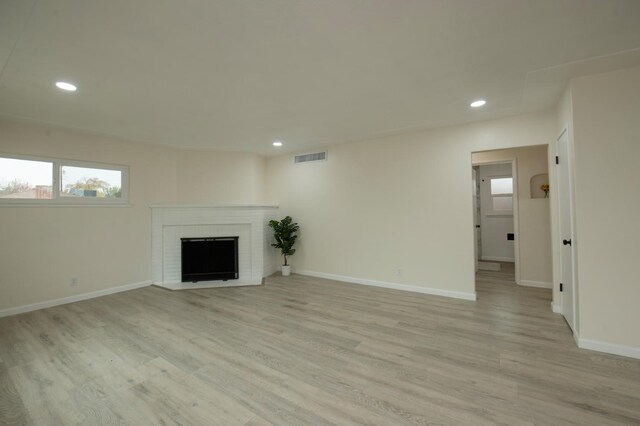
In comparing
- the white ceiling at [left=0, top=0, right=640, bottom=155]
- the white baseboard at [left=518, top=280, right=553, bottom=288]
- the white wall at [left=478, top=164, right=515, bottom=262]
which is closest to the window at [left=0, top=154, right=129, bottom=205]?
the white ceiling at [left=0, top=0, right=640, bottom=155]

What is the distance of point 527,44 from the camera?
1968 mm

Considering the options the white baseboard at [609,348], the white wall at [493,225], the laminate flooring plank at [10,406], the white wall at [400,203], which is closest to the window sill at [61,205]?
the laminate flooring plank at [10,406]

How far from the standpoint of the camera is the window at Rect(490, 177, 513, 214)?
642 centimetres

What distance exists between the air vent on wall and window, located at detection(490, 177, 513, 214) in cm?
468

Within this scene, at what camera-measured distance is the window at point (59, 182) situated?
3.46m

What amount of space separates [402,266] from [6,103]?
5.48 meters

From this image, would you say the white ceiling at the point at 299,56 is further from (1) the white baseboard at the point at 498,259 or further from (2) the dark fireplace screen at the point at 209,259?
(1) the white baseboard at the point at 498,259

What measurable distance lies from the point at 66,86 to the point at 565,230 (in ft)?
18.1

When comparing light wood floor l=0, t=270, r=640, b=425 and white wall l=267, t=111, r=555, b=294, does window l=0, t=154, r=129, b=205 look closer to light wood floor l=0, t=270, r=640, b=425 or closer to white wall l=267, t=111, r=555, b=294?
light wood floor l=0, t=270, r=640, b=425

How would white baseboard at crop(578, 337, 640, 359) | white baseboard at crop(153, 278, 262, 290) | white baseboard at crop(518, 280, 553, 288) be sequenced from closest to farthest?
white baseboard at crop(578, 337, 640, 359), white baseboard at crop(518, 280, 553, 288), white baseboard at crop(153, 278, 262, 290)

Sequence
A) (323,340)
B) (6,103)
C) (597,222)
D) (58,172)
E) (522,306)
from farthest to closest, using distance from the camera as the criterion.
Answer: (58,172) < (522,306) < (6,103) < (323,340) < (597,222)

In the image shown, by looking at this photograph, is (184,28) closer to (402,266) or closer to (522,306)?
(402,266)

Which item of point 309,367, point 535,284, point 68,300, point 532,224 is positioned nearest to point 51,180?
point 68,300

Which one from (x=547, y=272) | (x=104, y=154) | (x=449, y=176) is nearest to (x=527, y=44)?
(x=449, y=176)
